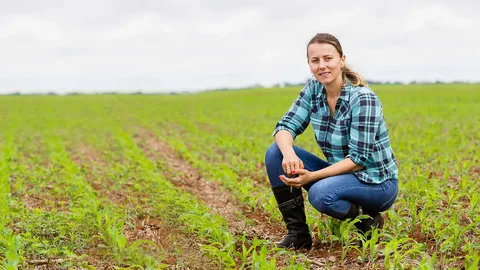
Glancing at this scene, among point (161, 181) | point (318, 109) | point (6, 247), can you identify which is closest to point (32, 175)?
point (161, 181)

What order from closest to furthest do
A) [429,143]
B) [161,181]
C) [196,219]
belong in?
[196,219] → [161,181] → [429,143]

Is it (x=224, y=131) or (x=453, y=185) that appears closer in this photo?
(x=453, y=185)

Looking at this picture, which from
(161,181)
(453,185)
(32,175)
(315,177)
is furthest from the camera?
(32,175)

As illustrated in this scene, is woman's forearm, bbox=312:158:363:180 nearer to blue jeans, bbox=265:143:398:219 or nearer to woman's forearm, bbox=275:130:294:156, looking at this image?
blue jeans, bbox=265:143:398:219

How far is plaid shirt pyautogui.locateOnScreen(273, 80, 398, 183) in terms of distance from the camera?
4.17m

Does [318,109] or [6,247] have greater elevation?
[318,109]

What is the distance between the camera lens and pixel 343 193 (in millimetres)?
4180

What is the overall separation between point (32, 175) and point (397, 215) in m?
Result: 5.99

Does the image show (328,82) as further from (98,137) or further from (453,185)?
(98,137)

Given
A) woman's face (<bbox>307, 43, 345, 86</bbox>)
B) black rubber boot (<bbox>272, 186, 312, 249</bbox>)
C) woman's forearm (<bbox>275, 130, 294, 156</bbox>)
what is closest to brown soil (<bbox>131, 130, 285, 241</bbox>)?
black rubber boot (<bbox>272, 186, 312, 249</bbox>)

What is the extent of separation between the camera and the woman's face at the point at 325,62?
4.25m

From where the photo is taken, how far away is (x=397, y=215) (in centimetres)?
495

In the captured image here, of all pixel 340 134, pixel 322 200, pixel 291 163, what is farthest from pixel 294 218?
pixel 340 134

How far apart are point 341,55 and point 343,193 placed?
1141 mm
